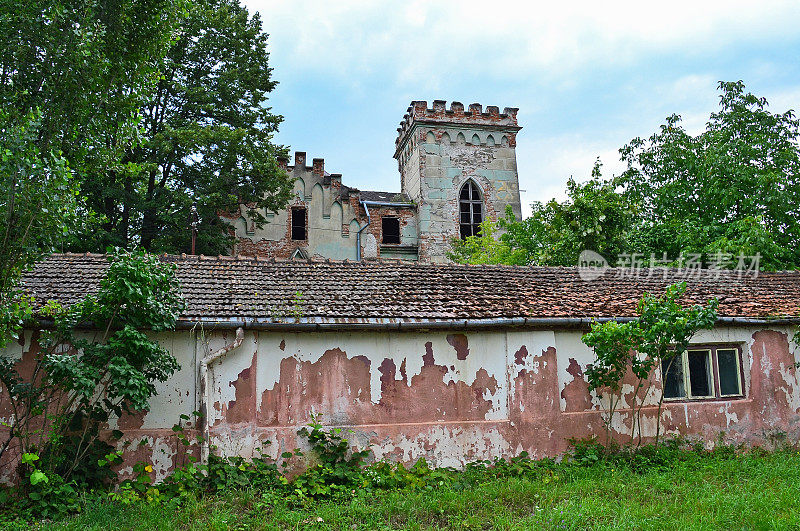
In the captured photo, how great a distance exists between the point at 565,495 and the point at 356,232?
20.4m

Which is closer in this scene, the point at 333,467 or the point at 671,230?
the point at 333,467

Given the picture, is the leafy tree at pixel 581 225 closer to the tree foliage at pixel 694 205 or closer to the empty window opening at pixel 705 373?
the tree foliage at pixel 694 205

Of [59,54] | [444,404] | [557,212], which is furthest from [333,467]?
[557,212]

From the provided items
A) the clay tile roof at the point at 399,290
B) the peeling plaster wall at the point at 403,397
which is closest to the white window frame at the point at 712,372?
the peeling plaster wall at the point at 403,397

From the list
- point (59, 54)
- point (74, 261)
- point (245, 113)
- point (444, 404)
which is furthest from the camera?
point (245, 113)

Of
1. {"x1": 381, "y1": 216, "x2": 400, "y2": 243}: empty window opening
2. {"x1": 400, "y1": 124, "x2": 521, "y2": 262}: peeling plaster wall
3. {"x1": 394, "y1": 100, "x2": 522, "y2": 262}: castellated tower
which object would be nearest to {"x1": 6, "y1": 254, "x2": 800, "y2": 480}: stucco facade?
{"x1": 381, "y1": 216, "x2": 400, "y2": 243}: empty window opening

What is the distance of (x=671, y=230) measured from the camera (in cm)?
2331

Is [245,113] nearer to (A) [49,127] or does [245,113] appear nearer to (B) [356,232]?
(B) [356,232]

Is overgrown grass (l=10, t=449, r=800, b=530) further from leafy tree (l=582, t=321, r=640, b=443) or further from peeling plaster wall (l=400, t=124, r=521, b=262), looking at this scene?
peeling plaster wall (l=400, t=124, r=521, b=262)

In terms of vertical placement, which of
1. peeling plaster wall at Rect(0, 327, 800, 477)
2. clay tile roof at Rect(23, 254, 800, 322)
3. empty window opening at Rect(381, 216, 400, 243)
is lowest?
peeling plaster wall at Rect(0, 327, 800, 477)

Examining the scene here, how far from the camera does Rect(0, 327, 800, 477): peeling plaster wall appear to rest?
10430 millimetres

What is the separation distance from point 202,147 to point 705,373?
16.0 metres

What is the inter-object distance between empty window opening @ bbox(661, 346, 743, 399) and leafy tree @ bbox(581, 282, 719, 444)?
0.89 meters

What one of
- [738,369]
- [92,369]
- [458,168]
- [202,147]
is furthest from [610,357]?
[458,168]
